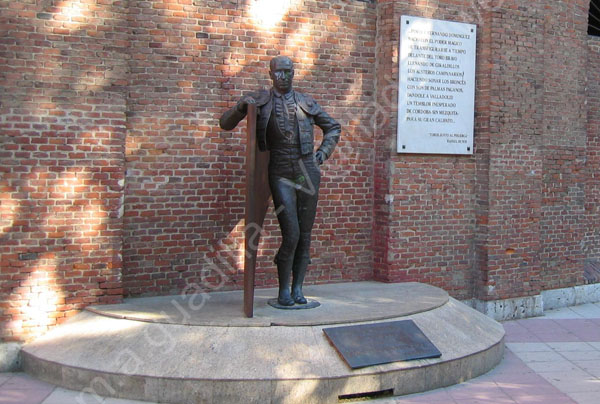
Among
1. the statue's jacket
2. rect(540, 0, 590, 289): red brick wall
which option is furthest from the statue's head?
rect(540, 0, 590, 289): red brick wall

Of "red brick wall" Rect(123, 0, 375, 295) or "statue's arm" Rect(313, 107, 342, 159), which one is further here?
"red brick wall" Rect(123, 0, 375, 295)

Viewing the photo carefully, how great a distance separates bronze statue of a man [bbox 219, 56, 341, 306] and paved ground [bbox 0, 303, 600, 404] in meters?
1.64

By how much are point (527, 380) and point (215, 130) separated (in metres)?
3.93

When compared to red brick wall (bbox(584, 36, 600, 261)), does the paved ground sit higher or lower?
lower

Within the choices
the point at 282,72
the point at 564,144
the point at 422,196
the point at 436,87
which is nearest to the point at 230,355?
the point at 282,72

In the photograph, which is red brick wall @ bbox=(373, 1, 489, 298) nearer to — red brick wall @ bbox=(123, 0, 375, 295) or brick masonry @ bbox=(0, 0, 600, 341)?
brick masonry @ bbox=(0, 0, 600, 341)


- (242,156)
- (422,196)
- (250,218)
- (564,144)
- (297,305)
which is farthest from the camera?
(564,144)

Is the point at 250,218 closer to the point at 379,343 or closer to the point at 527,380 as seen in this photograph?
the point at 379,343

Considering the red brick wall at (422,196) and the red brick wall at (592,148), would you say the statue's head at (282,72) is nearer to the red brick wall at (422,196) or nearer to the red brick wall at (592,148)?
the red brick wall at (422,196)

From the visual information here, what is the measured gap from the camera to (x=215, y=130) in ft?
22.4

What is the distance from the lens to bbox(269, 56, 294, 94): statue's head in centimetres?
578

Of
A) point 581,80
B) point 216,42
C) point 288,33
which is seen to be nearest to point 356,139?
point 288,33

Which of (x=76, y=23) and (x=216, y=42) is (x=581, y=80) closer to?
(x=216, y=42)

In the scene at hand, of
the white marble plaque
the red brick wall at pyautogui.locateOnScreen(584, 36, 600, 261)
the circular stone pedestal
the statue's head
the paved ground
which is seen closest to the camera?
the circular stone pedestal
